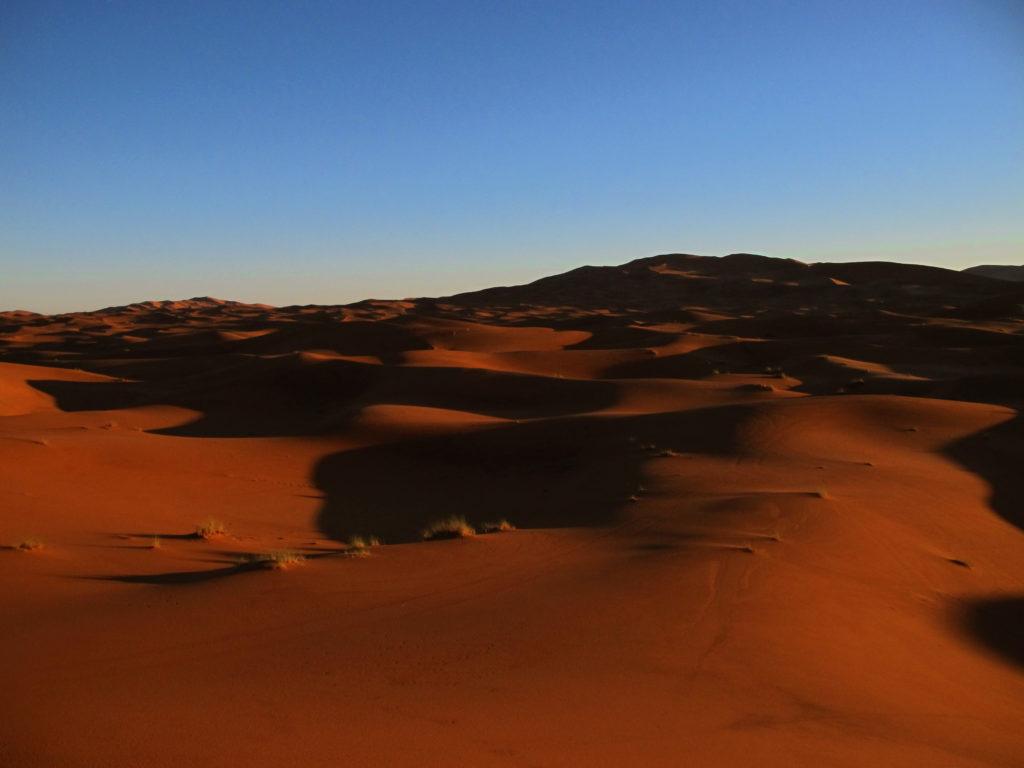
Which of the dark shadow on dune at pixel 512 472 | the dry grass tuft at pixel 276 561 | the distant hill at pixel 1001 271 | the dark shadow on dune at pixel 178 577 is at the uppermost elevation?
the distant hill at pixel 1001 271

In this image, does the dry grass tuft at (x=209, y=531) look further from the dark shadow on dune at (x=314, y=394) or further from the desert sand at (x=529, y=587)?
the dark shadow on dune at (x=314, y=394)

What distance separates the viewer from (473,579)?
7.85 m

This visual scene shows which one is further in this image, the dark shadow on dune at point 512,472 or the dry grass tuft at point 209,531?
the dark shadow on dune at point 512,472

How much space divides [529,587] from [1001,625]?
16.9 ft

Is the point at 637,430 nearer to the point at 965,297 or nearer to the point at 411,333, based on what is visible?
the point at 411,333

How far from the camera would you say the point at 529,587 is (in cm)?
753

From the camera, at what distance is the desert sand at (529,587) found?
15.0 ft

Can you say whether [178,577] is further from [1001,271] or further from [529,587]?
[1001,271]

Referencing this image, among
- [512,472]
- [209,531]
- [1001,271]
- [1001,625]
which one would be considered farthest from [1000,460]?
[1001,271]

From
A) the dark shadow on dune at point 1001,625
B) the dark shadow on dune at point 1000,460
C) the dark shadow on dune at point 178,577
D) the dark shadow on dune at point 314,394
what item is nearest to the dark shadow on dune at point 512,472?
the dark shadow on dune at point 178,577

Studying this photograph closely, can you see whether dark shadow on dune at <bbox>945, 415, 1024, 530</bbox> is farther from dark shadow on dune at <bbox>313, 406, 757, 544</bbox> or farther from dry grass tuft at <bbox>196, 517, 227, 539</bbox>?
dry grass tuft at <bbox>196, 517, 227, 539</bbox>

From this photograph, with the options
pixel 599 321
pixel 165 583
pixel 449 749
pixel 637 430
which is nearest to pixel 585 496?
pixel 637 430

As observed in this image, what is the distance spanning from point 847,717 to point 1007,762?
93 centimetres

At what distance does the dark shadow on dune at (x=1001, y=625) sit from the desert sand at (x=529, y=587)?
0.05 metres
